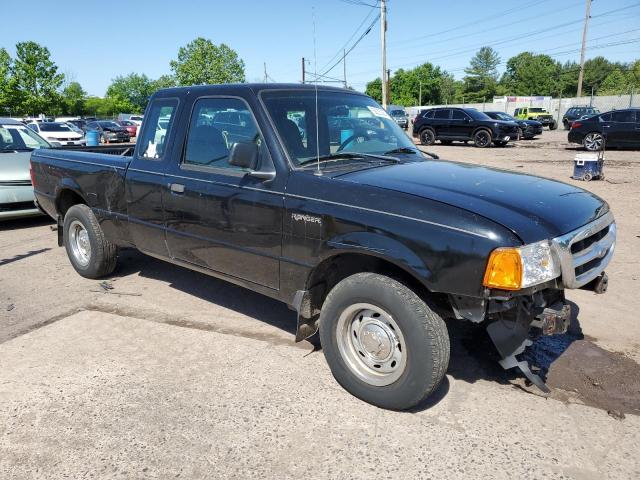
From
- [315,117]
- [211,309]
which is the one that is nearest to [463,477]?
[315,117]

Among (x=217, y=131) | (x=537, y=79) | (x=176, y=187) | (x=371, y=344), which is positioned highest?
(x=537, y=79)

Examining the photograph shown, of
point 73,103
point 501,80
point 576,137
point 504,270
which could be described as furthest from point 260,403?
point 501,80

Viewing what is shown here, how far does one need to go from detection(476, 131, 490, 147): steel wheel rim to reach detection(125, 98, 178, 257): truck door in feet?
65.9

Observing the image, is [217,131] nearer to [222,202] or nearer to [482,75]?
[222,202]

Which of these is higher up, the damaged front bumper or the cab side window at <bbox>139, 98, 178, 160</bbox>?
the cab side window at <bbox>139, 98, 178, 160</bbox>

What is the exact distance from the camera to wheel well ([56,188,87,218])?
5602mm

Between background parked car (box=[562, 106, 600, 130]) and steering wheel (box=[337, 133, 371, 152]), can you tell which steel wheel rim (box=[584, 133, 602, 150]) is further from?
steering wheel (box=[337, 133, 371, 152])

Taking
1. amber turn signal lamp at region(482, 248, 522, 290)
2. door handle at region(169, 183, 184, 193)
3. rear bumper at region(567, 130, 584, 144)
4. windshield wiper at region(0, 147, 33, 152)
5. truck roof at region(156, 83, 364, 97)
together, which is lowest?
rear bumper at region(567, 130, 584, 144)

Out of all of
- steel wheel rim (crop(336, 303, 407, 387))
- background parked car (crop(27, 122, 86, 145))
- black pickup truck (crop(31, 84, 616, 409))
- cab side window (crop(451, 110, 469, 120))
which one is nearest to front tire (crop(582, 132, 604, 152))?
cab side window (crop(451, 110, 469, 120))

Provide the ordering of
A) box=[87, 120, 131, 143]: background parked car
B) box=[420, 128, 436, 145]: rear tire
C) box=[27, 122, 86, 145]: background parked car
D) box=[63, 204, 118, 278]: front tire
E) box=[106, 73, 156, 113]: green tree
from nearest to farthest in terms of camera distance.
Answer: box=[63, 204, 118, 278]: front tire, box=[27, 122, 86, 145]: background parked car, box=[420, 128, 436, 145]: rear tire, box=[87, 120, 131, 143]: background parked car, box=[106, 73, 156, 113]: green tree

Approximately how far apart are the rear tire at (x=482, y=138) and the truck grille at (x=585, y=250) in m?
20.0

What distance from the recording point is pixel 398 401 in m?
2.96

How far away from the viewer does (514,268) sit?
2504 mm

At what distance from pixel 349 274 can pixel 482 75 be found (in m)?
125
